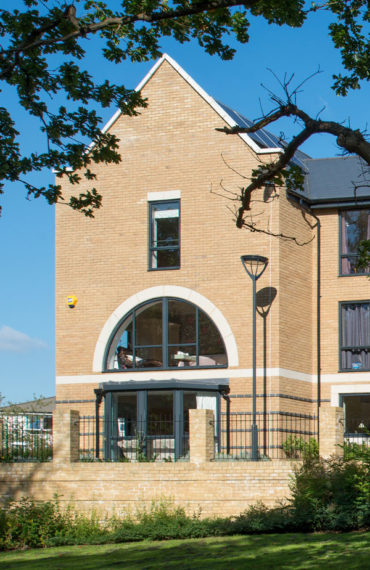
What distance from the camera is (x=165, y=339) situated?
87.5 feet

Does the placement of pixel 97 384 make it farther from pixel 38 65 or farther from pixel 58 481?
pixel 38 65

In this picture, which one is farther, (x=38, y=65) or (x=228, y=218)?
(x=228, y=218)

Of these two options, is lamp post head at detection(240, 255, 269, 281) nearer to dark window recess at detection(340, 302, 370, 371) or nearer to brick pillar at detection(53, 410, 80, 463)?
dark window recess at detection(340, 302, 370, 371)

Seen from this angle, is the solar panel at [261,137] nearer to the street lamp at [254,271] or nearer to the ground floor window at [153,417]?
the street lamp at [254,271]

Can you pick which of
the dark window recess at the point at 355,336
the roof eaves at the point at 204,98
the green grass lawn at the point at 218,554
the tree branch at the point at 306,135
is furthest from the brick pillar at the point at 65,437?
the tree branch at the point at 306,135

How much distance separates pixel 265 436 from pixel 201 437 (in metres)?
3.69

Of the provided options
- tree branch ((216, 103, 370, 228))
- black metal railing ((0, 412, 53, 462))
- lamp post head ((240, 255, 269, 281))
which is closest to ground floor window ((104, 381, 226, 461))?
black metal railing ((0, 412, 53, 462))

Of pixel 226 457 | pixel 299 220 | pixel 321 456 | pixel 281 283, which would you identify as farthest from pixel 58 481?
pixel 299 220

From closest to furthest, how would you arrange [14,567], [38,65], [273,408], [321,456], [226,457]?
[38,65]
[14,567]
[321,456]
[226,457]
[273,408]

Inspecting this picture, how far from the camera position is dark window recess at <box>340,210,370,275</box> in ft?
90.7

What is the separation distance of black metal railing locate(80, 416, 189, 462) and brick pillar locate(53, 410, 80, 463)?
1.14m

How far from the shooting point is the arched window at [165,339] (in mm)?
26250

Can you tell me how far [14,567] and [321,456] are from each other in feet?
23.8

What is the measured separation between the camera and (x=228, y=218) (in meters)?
26.3
